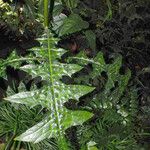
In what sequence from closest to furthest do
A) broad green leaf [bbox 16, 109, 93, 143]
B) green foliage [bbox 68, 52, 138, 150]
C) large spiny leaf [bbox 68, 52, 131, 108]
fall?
broad green leaf [bbox 16, 109, 93, 143], large spiny leaf [bbox 68, 52, 131, 108], green foliage [bbox 68, 52, 138, 150]

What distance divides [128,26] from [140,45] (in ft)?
0.46

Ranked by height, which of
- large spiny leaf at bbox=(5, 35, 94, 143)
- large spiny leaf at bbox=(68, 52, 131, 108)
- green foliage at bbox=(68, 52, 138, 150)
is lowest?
green foliage at bbox=(68, 52, 138, 150)

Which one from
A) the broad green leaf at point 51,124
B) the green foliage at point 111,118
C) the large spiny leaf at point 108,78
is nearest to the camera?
the broad green leaf at point 51,124

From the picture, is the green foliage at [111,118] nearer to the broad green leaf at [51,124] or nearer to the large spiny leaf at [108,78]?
the large spiny leaf at [108,78]

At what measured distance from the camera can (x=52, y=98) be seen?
637 mm

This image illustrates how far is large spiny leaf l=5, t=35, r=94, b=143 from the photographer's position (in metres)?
0.60

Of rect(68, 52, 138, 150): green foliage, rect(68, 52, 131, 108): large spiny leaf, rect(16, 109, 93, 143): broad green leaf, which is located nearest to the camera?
rect(16, 109, 93, 143): broad green leaf

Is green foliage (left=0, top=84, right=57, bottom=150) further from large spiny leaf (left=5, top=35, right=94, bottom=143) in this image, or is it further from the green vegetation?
large spiny leaf (left=5, top=35, right=94, bottom=143)

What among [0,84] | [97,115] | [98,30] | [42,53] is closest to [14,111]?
[0,84]

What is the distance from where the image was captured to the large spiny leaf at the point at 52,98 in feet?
1.98

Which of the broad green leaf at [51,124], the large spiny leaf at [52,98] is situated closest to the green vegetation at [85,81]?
the large spiny leaf at [52,98]

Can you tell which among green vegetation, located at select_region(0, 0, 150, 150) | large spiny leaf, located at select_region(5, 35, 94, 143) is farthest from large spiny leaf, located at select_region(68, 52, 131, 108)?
large spiny leaf, located at select_region(5, 35, 94, 143)

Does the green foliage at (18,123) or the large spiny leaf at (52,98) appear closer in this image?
the large spiny leaf at (52,98)

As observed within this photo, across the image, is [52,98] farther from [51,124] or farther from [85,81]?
[85,81]
